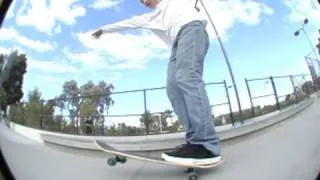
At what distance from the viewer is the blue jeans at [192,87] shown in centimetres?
120

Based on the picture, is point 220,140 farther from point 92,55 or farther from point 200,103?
point 92,55

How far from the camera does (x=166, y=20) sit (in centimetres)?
122

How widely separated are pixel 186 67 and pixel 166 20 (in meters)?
0.08

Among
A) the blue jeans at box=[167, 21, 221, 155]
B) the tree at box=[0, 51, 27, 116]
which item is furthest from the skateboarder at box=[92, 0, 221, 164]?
the tree at box=[0, 51, 27, 116]

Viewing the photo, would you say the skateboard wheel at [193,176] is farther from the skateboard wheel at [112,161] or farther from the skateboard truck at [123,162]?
the skateboard wheel at [112,161]

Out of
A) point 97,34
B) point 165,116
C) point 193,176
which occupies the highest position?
point 97,34

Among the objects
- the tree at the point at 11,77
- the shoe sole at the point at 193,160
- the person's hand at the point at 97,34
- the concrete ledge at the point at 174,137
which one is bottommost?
the shoe sole at the point at 193,160

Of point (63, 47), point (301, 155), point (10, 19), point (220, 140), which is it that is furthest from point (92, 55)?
point (301, 155)

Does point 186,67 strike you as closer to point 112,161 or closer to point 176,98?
point 176,98

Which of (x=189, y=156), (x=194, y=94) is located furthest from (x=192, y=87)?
(x=189, y=156)

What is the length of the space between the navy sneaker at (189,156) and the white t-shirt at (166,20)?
0.17m

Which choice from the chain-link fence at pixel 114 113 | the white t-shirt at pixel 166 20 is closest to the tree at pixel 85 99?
the chain-link fence at pixel 114 113

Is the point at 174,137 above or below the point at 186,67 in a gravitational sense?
below

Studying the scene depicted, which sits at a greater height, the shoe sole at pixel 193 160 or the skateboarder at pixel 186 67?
the skateboarder at pixel 186 67
